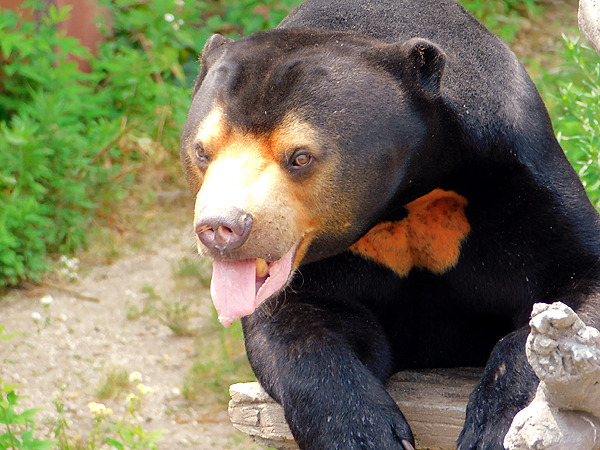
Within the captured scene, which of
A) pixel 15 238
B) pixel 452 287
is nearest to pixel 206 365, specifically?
pixel 15 238

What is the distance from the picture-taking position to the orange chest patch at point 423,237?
10.9 feet

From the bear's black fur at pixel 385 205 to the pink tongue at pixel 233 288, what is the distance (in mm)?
69

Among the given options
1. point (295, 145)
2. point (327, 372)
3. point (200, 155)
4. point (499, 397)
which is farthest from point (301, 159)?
point (499, 397)

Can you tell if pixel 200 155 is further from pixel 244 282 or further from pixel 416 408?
pixel 416 408

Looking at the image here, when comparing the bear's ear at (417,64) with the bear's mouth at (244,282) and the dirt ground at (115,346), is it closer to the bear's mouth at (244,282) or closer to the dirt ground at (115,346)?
the bear's mouth at (244,282)

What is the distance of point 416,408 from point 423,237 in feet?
2.07

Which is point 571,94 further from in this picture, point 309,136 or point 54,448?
point 54,448

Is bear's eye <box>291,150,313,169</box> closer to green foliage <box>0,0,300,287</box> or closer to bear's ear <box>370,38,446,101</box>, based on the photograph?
bear's ear <box>370,38,446,101</box>

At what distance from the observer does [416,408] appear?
10.4 feet

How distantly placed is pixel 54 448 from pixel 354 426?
6.21ft

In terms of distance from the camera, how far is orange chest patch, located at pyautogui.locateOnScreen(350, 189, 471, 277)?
10.9ft

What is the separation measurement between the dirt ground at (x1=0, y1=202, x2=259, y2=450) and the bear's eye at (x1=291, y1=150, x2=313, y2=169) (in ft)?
5.11

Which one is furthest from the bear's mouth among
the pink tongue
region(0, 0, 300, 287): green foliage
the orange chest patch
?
region(0, 0, 300, 287): green foliage

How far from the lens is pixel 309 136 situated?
2760 millimetres
